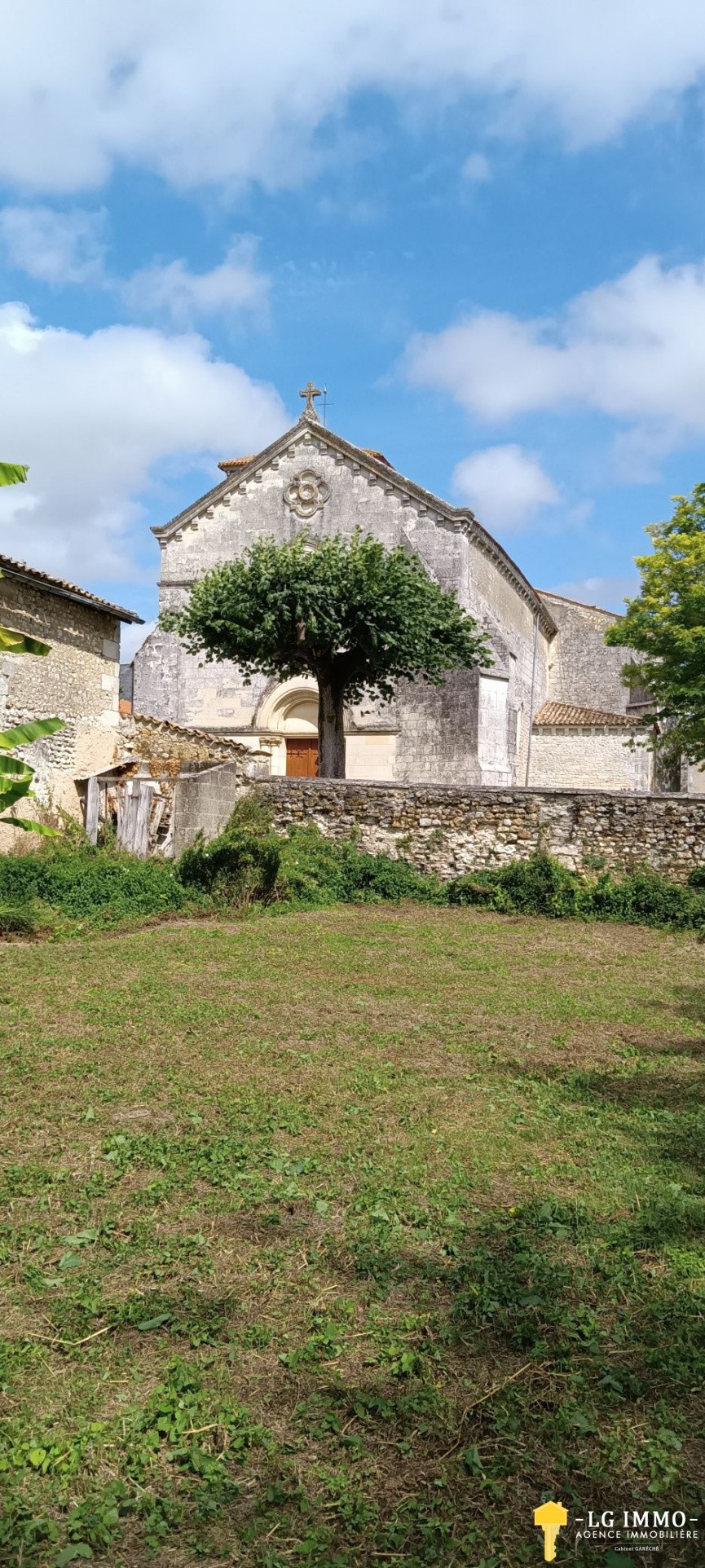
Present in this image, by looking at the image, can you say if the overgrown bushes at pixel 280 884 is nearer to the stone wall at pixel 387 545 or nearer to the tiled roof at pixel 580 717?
the stone wall at pixel 387 545

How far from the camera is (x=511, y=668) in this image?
909 inches

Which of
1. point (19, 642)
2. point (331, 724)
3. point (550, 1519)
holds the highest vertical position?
point (331, 724)

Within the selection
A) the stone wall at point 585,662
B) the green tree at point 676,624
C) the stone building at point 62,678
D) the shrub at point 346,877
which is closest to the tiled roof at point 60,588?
the stone building at point 62,678

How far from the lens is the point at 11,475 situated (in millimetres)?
4922

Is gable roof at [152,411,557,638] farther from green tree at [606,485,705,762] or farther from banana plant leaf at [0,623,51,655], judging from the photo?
banana plant leaf at [0,623,51,655]

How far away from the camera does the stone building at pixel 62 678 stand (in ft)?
46.3

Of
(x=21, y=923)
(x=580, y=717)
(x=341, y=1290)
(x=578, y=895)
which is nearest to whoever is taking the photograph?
(x=341, y=1290)

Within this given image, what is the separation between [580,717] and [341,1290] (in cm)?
2453

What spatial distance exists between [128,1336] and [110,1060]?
3220 mm

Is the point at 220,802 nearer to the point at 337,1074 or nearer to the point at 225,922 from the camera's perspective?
the point at 225,922

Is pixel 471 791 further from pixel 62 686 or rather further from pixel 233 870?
pixel 62 686

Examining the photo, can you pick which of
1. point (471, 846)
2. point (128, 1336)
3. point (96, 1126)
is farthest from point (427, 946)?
point (128, 1336)

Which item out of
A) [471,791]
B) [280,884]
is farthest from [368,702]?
[280,884]

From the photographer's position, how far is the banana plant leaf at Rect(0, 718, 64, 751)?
4.87 metres
